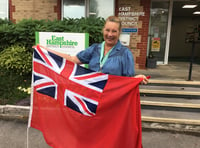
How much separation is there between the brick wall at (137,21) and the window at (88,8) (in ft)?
1.23

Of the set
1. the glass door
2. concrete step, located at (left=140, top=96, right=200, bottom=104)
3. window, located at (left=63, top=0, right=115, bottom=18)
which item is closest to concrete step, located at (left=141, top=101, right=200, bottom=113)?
concrete step, located at (left=140, top=96, right=200, bottom=104)

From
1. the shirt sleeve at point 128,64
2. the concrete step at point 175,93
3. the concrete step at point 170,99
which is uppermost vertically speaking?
the shirt sleeve at point 128,64

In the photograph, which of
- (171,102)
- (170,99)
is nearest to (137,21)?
(170,99)

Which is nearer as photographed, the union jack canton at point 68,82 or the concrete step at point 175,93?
the union jack canton at point 68,82

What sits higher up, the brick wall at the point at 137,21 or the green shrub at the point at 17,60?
the brick wall at the point at 137,21

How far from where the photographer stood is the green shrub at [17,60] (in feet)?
17.1

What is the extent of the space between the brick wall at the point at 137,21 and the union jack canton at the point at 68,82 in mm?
5060

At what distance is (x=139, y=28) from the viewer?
691cm

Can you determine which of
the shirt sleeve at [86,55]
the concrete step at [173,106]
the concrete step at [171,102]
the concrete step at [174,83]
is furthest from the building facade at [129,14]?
the shirt sleeve at [86,55]

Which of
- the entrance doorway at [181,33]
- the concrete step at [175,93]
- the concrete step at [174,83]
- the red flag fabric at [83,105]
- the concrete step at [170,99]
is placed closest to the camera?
the red flag fabric at [83,105]

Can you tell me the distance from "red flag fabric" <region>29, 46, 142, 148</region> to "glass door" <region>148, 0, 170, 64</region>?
592 cm

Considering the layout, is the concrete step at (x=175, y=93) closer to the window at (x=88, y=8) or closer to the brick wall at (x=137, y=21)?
the brick wall at (x=137, y=21)

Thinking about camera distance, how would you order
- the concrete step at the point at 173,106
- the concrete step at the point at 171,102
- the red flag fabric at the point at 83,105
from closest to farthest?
the red flag fabric at the point at 83,105 < the concrete step at the point at 171,102 < the concrete step at the point at 173,106

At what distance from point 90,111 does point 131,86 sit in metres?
0.52
